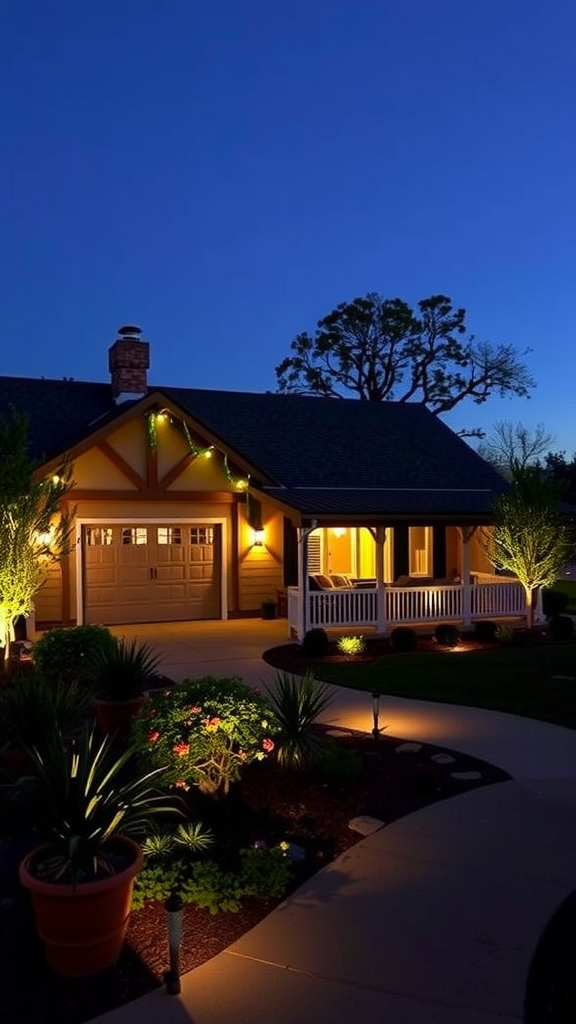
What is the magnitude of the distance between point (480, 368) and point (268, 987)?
127ft

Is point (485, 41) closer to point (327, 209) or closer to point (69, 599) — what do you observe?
point (69, 599)

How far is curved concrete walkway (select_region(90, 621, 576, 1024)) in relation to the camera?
3.41 m

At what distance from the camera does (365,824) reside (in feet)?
18.3

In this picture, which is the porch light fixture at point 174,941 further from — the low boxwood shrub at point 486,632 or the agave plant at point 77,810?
the low boxwood shrub at point 486,632

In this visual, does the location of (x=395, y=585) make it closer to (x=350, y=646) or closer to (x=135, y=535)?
(x=350, y=646)

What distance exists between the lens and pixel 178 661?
492 inches

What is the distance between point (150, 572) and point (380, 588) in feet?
17.5

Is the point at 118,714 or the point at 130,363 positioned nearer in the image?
the point at 118,714

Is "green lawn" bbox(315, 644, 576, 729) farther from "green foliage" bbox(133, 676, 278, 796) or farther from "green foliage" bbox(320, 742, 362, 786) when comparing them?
"green foliage" bbox(133, 676, 278, 796)

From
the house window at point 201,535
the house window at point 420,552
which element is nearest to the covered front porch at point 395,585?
the house window at point 420,552

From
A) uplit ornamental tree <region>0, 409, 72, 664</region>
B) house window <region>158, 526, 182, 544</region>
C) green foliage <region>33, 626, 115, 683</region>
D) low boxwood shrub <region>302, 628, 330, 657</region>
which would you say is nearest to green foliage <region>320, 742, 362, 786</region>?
green foliage <region>33, 626, 115, 683</region>

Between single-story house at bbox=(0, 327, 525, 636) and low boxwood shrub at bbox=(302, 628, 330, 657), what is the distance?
937 millimetres

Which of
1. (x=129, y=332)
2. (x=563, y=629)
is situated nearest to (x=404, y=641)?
(x=563, y=629)

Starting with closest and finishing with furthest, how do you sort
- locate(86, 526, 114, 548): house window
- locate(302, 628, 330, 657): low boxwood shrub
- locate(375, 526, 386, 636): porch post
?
locate(302, 628, 330, 657): low boxwood shrub → locate(375, 526, 386, 636): porch post → locate(86, 526, 114, 548): house window
